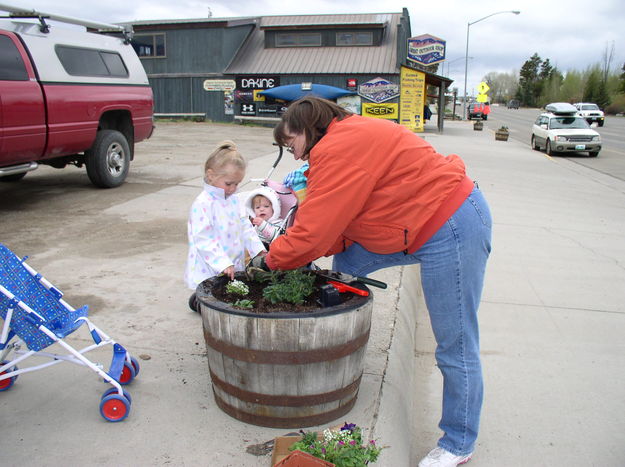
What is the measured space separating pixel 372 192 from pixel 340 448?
3.52 feet

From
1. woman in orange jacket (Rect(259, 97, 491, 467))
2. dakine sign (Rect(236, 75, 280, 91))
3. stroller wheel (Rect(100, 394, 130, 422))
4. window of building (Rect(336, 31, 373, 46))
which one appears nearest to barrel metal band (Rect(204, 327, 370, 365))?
woman in orange jacket (Rect(259, 97, 491, 467))

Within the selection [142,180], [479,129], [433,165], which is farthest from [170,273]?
[479,129]

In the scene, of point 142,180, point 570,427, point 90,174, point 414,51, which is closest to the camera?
point 570,427

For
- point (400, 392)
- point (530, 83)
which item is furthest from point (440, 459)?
point (530, 83)

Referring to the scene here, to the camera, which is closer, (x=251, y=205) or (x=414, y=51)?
(x=251, y=205)

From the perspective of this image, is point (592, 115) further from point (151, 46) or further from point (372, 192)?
point (372, 192)

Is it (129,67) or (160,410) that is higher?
(129,67)

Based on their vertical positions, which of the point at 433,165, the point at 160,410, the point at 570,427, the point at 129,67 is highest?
the point at 129,67

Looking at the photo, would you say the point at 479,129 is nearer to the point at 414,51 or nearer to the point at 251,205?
the point at 414,51

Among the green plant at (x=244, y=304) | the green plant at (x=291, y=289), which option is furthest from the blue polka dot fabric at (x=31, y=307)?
the green plant at (x=291, y=289)

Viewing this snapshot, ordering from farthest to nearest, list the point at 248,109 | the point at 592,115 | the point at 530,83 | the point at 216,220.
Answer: the point at 530,83 < the point at 592,115 < the point at 248,109 < the point at 216,220

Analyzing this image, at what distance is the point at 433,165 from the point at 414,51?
28.0 m

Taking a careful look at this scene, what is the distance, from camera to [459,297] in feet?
8.45

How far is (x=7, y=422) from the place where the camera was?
2.81 m
